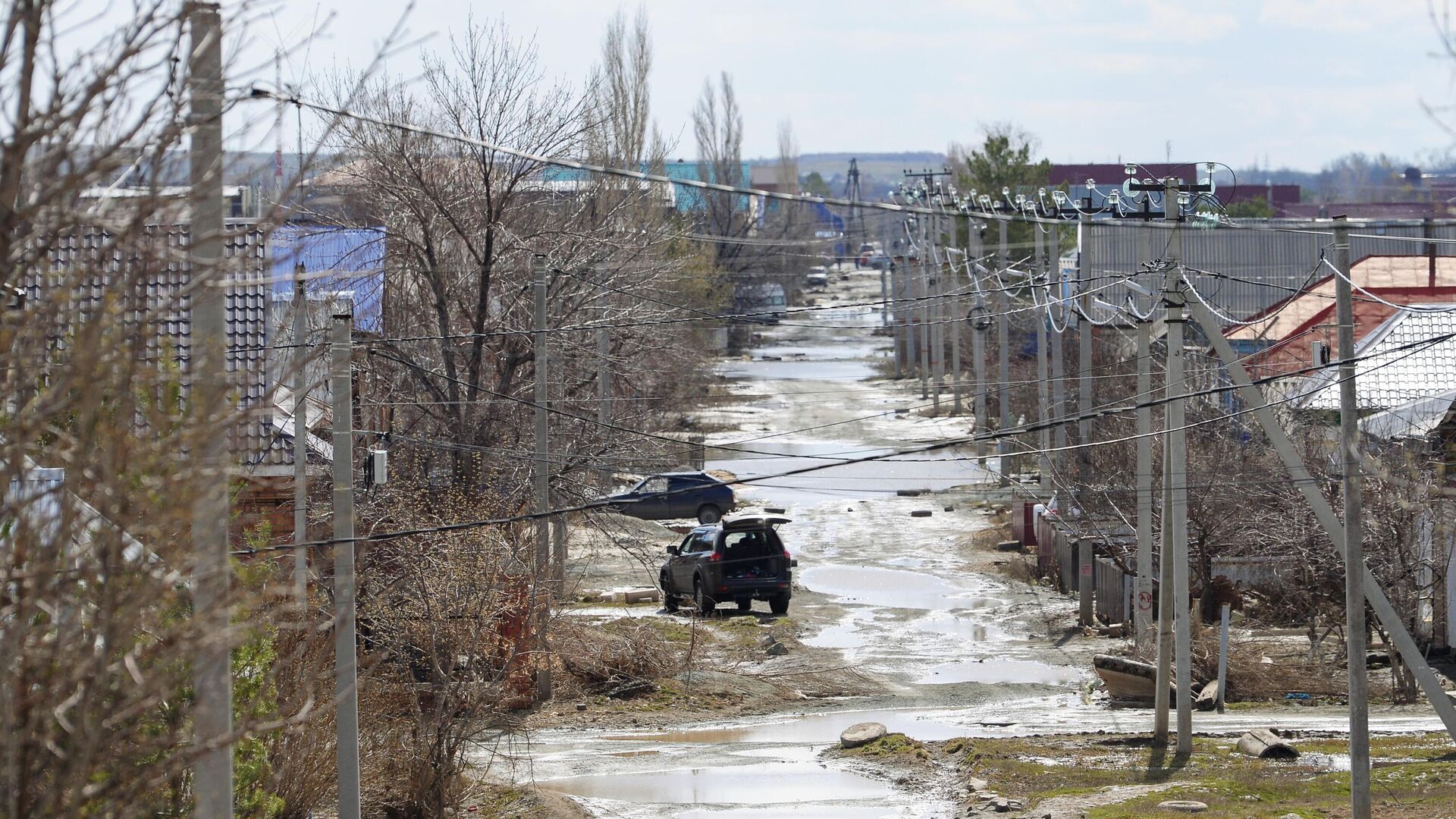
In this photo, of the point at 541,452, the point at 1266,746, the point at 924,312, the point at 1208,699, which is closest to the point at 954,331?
the point at 924,312

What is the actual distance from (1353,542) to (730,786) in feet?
21.8

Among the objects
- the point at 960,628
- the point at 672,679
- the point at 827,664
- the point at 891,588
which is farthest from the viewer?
the point at 891,588

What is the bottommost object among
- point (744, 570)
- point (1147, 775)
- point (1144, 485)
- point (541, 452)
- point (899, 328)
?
point (1147, 775)

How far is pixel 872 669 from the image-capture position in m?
22.0

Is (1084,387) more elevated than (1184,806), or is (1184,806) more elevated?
(1084,387)

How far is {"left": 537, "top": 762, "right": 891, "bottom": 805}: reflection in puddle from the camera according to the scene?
1514 centimetres

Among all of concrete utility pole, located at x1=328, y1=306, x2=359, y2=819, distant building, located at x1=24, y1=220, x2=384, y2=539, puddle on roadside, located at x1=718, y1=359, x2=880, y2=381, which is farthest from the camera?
puddle on roadside, located at x1=718, y1=359, x2=880, y2=381

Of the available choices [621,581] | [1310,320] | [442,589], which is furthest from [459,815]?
[1310,320]

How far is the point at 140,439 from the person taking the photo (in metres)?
4.36

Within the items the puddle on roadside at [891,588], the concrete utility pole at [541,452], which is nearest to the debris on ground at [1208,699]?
the puddle on roadside at [891,588]

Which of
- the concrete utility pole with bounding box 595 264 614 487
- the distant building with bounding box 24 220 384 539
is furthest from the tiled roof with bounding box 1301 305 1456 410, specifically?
the distant building with bounding box 24 220 384 539

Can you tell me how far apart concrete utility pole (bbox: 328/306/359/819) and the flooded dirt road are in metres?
3.55

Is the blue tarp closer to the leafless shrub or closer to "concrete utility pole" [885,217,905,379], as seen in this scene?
the leafless shrub

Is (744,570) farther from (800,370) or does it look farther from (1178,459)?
(800,370)
